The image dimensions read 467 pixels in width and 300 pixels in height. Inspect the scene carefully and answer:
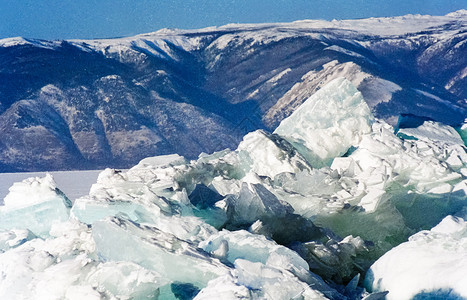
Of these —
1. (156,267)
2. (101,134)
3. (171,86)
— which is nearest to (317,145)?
(156,267)

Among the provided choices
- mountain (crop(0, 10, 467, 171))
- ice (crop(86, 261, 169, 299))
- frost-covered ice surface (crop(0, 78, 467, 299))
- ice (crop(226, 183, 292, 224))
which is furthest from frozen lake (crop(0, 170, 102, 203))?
mountain (crop(0, 10, 467, 171))

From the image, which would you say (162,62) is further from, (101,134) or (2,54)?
(2,54)

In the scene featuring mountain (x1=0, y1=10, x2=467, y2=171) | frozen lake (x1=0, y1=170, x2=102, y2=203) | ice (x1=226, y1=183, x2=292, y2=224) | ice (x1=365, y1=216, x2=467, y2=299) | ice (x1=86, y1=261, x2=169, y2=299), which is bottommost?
ice (x1=365, y1=216, x2=467, y2=299)

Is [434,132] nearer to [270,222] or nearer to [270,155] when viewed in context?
[270,155]

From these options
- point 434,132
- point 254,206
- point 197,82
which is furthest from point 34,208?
point 197,82

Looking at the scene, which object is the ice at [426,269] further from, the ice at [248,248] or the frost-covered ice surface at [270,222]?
the ice at [248,248]

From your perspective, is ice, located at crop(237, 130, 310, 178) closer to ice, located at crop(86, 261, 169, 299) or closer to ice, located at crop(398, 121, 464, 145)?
ice, located at crop(398, 121, 464, 145)
